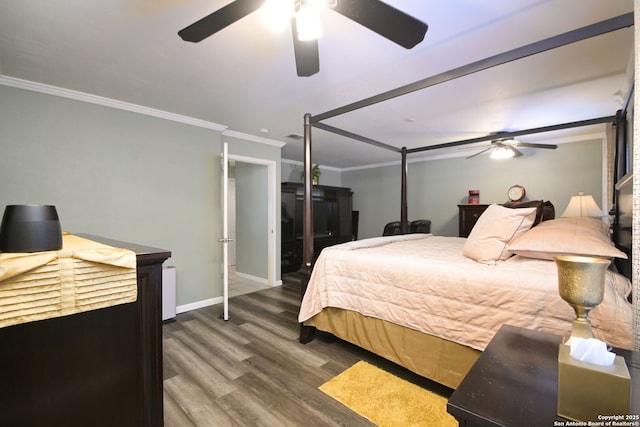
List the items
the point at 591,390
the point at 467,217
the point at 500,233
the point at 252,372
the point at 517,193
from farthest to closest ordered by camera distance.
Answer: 1. the point at 467,217
2. the point at 517,193
3. the point at 252,372
4. the point at 500,233
5. the point at 591,390

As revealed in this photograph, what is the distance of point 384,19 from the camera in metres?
1.21

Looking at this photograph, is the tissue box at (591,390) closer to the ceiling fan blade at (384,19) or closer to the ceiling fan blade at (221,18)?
the ceiling fan blade at (384,19)

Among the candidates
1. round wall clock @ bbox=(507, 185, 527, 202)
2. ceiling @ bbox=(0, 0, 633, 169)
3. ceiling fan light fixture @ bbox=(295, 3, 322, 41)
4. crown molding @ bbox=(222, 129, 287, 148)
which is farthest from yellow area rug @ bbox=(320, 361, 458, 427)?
round wall clock @ bbox=(507, 185, 527, 202)

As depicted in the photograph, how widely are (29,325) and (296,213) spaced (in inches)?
178

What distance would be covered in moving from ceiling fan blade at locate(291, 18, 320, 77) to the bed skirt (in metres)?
1.81

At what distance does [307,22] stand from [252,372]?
230 centimetres

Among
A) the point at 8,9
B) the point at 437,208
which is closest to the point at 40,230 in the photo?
the point at 8,9

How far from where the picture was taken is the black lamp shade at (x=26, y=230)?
2.19 ft

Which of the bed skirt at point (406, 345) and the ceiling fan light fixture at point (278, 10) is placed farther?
the bed skirt at point (406, 345)

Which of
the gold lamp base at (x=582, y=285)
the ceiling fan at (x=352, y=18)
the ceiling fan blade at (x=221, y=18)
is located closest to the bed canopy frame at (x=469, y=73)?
the ceiling fan at (x=352, y=18)

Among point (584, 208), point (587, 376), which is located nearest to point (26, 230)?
point (587, 376)

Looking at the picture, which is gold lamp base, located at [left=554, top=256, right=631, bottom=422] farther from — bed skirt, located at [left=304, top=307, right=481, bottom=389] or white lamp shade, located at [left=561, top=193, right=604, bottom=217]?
white lamp shade, located at [left=561, top=193, right=604, bottom=217]

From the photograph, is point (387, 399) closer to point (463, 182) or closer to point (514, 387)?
point (514, 387)

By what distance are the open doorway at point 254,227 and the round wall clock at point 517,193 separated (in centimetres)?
388
